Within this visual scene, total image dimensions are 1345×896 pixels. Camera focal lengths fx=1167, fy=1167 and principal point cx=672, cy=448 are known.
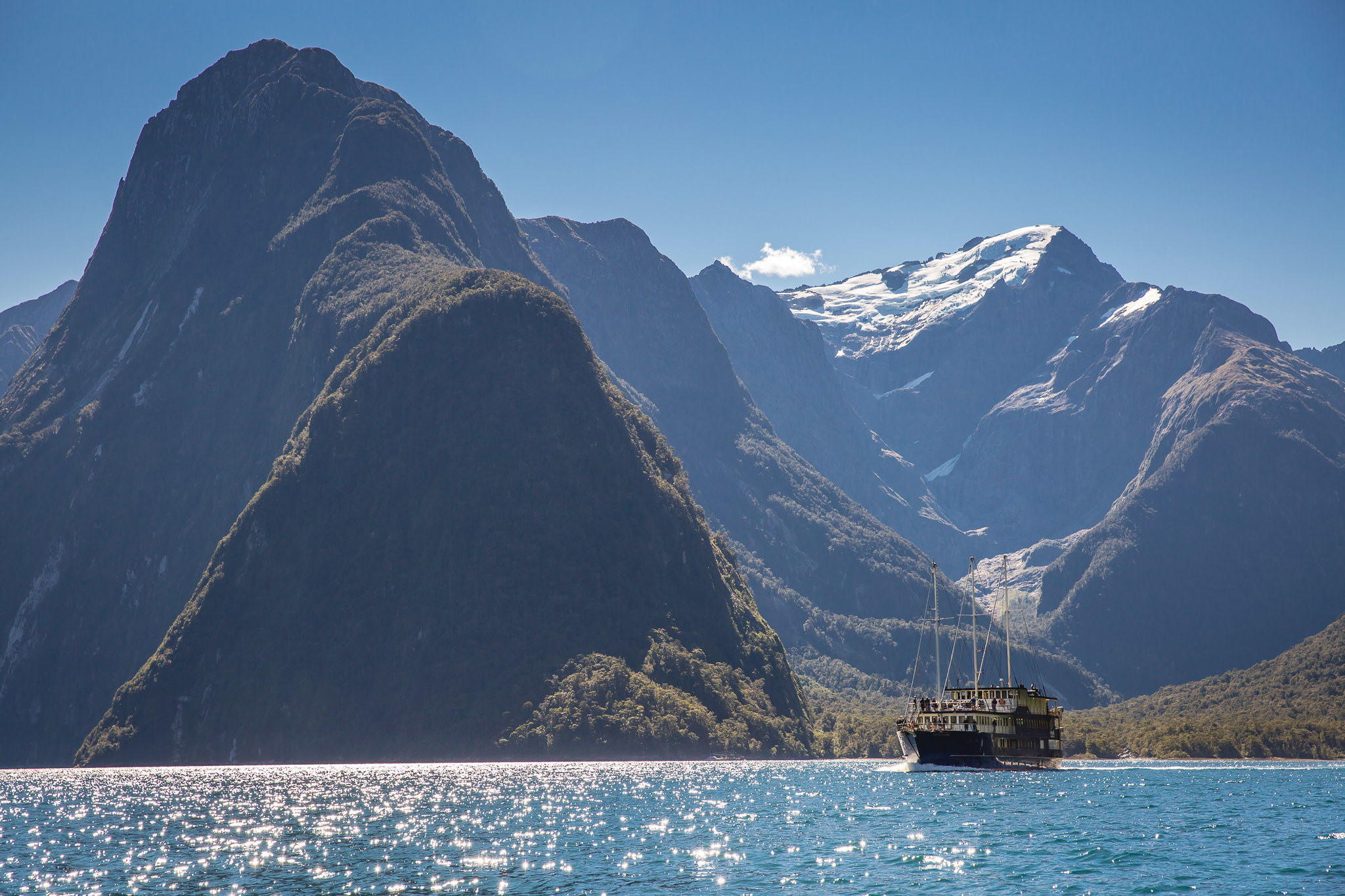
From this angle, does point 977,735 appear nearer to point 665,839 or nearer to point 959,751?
point 959,751

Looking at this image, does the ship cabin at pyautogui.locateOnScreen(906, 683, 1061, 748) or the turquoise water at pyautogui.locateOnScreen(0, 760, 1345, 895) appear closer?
the turquoise water at pyautogui.locateOnScreen(0, 760, 1345, 895)

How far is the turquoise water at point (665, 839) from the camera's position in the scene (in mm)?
66938

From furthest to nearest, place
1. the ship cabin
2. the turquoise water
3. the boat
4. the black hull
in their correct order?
the ship cabin < the boat < the black hull < the turquoise water

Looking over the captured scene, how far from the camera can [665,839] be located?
281 ft

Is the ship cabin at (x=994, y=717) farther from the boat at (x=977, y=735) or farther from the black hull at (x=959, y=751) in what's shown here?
the black hull at (x=959, y=751)

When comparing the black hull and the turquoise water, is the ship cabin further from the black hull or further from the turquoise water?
the turquoise water

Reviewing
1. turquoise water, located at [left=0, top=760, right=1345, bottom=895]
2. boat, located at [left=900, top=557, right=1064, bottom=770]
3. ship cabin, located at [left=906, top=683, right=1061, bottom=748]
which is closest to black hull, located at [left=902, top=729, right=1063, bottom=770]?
boat, located at [left=900, top=557, right=1064, bottom=770]

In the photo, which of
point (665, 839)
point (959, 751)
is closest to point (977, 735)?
point (959, 751)

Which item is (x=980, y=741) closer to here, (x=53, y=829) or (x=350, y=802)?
(x=350, y=802)

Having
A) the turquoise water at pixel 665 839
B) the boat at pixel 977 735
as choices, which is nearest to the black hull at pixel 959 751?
the boat at pixel 977 735

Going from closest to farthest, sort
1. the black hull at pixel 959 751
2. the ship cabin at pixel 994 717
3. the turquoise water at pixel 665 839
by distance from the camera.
Answer: the turquoise water at pixel 665 839 → the black hull at pixel 959 751 → the ship cabin at pixel 994 717

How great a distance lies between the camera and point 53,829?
94188 millimetres

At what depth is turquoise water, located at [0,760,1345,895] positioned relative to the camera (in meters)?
66.9

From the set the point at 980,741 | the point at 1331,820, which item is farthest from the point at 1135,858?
the point at 980,741
